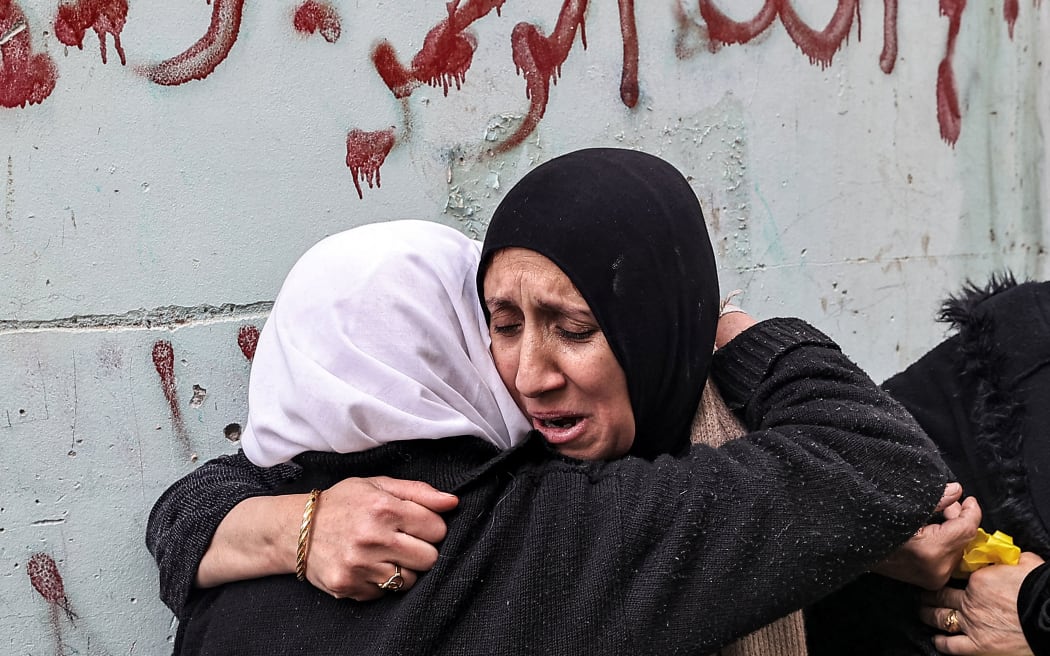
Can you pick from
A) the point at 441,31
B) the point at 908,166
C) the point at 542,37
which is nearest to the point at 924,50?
the point at 908,166

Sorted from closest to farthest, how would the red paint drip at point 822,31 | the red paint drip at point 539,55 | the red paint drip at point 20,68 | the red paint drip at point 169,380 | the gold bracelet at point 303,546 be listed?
the gold bracelet at point 303,546
the red paint drip at point 20,68
the red paint drip at point 169,380
the red paint drip at point 539,55
the red paint drip at point 822,31

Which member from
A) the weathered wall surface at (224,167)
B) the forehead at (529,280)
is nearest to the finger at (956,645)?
the forehead at (529,280)

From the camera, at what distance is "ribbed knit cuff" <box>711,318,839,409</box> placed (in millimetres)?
1740

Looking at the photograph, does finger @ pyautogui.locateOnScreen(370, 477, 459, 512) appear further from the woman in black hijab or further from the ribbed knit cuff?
the ribbed knit cuff

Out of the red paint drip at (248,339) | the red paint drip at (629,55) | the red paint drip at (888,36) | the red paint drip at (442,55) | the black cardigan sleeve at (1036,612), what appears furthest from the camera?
the red paint drip at (888,36)

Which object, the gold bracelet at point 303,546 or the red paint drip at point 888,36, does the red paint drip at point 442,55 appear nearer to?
the gold bracelet at point 303,546

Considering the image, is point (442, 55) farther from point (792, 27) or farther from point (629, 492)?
point (629, 492)

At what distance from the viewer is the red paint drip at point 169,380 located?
7.11 feet

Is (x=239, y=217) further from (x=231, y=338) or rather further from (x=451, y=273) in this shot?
(x=451, y=273)

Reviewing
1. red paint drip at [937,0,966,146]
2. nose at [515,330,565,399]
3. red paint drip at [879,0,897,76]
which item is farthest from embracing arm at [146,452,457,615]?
red paint drip at [937,0,966,146]

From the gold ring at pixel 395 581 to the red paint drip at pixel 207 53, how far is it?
1.26 meters

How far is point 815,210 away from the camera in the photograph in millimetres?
3332

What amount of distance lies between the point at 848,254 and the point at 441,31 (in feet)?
5.65

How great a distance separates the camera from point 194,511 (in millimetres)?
1806
